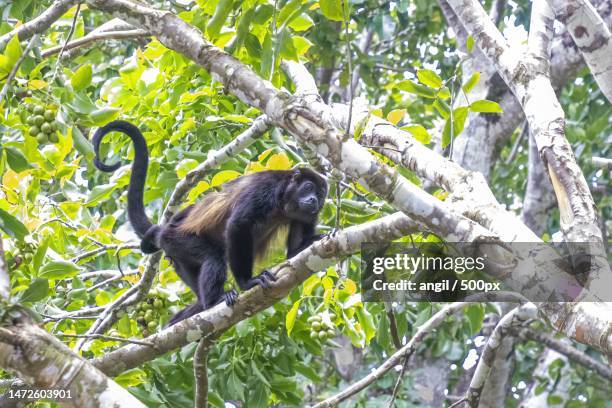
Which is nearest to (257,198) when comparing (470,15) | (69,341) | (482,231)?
(69,341)

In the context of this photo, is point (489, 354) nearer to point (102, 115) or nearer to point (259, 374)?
point (259, 374)

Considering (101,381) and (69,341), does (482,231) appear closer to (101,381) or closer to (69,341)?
(101,381)

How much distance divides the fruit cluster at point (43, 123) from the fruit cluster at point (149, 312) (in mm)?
1645

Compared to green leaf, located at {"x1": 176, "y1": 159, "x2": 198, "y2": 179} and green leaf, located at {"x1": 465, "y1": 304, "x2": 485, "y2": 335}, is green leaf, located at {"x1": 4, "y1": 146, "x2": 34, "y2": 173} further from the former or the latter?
green leaf, located at {"x1": 465, "y1": 304, "x2": 485, "y2": 335}

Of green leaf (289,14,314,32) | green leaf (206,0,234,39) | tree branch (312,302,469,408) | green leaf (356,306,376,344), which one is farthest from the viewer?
green leaf (356,306,376,344)

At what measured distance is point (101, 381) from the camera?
2.18m

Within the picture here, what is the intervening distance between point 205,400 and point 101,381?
4.39 feet

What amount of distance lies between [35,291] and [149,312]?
160 centimetres

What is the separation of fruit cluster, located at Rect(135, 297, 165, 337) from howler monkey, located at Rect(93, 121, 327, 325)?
279 millimetres

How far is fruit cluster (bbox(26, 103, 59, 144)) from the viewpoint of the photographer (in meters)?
2.86

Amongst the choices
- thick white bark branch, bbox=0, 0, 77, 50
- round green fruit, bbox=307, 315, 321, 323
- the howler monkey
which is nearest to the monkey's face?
the howler monkey

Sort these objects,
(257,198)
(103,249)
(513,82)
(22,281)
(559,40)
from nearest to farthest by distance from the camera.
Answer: (513,82) → (22,281) → (103,249) → (257,198) → (559,40)

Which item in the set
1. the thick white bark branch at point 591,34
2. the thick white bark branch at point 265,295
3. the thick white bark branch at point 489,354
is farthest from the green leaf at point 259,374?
the thick white bark branch at point 591,34

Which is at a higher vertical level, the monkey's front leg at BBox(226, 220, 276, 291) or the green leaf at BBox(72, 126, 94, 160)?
the green leaf at BBox(72, 126, 94, 160)
